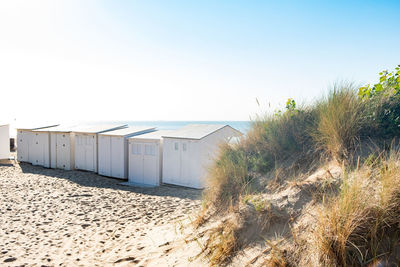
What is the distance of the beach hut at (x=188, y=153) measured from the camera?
9367mm

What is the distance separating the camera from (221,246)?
11.0ft

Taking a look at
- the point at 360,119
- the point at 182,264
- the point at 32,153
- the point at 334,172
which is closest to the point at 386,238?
the point at 334,172

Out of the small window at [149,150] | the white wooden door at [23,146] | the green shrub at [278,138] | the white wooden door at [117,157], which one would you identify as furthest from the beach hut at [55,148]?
the green shrub at [278,138]

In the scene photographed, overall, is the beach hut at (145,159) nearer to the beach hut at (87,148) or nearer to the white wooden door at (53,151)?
the beach hut at (87,148)

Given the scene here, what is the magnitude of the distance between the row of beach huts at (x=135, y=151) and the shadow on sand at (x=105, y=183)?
1.08 feet

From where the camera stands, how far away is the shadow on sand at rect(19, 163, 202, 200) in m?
8.69

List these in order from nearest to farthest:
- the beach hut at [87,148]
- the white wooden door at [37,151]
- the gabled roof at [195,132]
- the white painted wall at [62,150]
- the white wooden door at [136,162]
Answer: the gabled roof at [195,132] < the white wooden door at [136,162] < the beach hut at [87,148] < the white painted wall at [62,150] < the white wooden door at [37,151]

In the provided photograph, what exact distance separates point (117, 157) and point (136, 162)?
1119mm

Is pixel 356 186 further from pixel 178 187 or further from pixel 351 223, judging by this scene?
pixel 178 187

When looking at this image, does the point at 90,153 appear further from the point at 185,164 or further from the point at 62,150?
the point at 185,164

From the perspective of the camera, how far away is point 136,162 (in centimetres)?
1089

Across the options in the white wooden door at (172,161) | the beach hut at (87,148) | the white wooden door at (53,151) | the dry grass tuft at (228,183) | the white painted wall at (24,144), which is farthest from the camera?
the white painted wall at (24,144)

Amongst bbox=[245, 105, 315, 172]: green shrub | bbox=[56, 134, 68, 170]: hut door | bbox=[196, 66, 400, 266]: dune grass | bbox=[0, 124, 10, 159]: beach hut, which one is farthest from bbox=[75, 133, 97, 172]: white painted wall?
bbox=[245, 105, 315, 172]: green shrub

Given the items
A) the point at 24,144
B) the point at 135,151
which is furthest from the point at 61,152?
the point at 135,151
